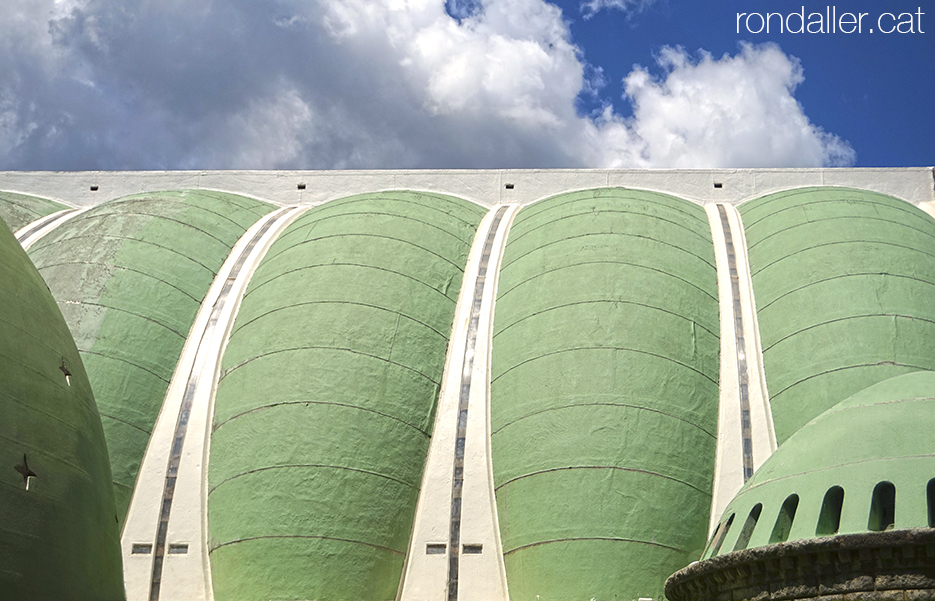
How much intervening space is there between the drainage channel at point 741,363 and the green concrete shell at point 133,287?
9887 millimetres

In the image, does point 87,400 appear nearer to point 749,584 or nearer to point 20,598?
point 20,598

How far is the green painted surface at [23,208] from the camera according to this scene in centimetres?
2479

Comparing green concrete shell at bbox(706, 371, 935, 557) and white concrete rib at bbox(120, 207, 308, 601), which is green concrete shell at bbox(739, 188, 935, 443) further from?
white concrete rib at bbox(120, 207, 308, 601)

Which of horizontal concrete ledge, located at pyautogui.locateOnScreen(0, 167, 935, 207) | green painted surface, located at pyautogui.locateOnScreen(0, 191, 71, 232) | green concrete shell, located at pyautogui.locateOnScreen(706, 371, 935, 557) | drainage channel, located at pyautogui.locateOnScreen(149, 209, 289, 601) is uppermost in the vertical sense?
horizontal concrete ledge, located at pyautogui.locateOnScreen(0, 167, 935, 207)

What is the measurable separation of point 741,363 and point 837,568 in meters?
9.99

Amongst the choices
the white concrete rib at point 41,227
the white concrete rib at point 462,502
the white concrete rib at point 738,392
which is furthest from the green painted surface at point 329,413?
the white concrete rib at point 41,227

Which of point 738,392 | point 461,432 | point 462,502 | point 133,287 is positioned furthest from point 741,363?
point 133,287

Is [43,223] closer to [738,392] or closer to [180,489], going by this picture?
[180,489]

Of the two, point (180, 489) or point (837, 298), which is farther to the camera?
point (837, 298)

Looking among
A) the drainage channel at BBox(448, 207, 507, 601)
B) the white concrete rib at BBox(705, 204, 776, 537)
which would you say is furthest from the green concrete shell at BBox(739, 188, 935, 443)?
the drainage channel at BBox(448, 207, 507, 601)

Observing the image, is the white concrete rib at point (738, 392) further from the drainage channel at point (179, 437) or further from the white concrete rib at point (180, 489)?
the drainage channel at point (179, 437)

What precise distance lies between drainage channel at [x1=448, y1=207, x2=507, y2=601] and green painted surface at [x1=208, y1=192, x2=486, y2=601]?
0.44m

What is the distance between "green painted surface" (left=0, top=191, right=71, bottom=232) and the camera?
2479 centimetres

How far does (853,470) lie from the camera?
27.0ft
